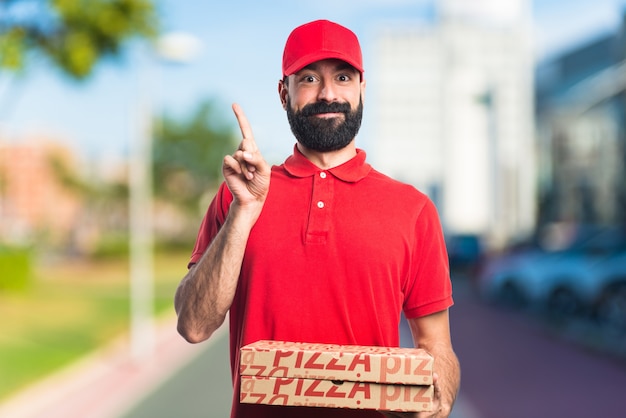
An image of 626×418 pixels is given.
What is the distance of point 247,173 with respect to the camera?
207 cm

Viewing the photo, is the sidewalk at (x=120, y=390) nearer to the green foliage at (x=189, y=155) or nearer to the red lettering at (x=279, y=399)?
the red lettering at (x=279, y=399)

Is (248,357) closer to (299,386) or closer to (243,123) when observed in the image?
(299,386)

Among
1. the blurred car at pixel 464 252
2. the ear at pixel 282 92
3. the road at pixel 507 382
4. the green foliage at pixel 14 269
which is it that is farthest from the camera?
the blurred car at pixel 464 252

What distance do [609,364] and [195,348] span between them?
7679 mm

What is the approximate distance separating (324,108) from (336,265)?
1.34 feet

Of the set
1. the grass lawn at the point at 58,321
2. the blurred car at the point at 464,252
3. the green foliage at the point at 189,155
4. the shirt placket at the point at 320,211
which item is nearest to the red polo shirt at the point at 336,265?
the shirt placket at the point at 320,211

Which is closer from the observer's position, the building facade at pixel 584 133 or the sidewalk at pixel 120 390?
the sidewalk at pixel 120 390

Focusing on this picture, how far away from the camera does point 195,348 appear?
16.5m

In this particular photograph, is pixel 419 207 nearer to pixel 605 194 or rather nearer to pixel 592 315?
pixel 592 315

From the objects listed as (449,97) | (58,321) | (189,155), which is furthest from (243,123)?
(189,155)

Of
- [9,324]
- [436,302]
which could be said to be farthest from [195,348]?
[436,302]

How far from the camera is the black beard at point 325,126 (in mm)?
2195

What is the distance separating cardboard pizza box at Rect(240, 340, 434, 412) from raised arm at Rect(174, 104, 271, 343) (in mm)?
243

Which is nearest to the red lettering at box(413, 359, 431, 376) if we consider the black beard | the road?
the black beard
